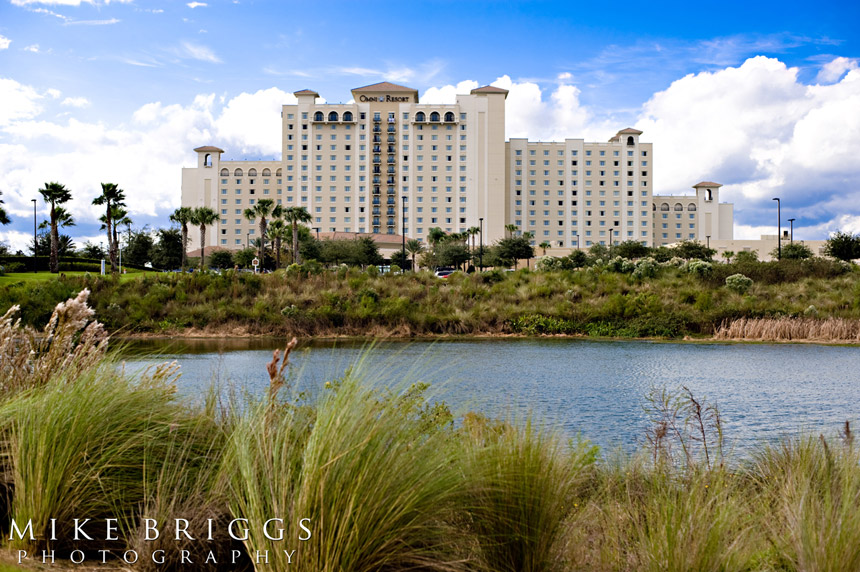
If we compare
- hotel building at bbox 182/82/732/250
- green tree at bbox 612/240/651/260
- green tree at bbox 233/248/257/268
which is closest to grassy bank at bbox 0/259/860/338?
green tree at bbox 612/240/651/260

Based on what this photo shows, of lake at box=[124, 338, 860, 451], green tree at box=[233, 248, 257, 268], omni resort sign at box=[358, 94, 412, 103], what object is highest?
omni resort sign at box=[358, 94, 412, 103]

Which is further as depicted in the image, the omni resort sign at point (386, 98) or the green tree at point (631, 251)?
the omni resort sign at point (386, 98)

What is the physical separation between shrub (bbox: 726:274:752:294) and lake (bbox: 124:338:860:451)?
876 centimetres

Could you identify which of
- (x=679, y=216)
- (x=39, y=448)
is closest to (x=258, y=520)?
(x=39, y=448)

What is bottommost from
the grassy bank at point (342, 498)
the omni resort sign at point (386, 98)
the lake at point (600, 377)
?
the lake at point (600, 377)

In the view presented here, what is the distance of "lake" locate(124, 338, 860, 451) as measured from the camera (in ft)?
27.9

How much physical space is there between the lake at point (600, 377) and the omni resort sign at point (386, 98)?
3798 inches

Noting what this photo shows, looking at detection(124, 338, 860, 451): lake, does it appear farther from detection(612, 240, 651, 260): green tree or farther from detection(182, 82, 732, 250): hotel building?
detection(182, 82, 732, 250): hotel building

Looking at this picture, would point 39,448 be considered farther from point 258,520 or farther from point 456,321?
point 456,321

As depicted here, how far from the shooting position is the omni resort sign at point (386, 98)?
122 meters

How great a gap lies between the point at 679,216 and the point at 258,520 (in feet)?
455

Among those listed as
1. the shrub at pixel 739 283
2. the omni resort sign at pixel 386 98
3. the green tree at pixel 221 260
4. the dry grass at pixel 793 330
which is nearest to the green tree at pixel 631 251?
the shrub at pixel 739 283

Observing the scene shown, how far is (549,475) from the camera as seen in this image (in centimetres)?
378

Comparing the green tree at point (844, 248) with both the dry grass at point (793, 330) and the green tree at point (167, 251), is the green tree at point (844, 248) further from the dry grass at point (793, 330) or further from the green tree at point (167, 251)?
the green tree at point (167, 251)
